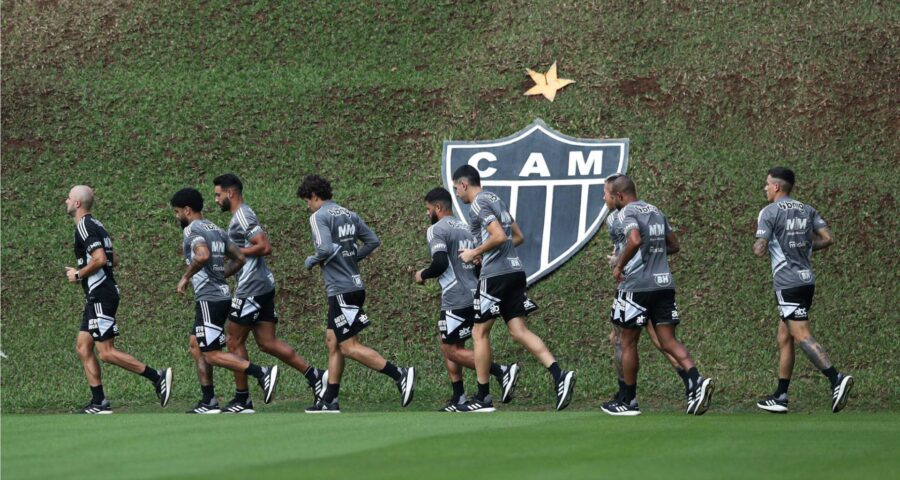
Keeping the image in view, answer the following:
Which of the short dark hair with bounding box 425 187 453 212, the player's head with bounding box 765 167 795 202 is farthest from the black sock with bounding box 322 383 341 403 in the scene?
the player's head with bounding box 765 167 795 202

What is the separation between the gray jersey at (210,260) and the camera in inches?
501

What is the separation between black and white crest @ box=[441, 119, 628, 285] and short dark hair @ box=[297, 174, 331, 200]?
15.3 feet

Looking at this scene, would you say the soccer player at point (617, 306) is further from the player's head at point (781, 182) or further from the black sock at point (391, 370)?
the black sock at point (391, 370)

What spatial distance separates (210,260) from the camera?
42.1ft

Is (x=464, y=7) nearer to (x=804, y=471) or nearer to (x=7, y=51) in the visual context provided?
(x=7, y=51)

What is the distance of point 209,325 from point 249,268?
2.53 feet

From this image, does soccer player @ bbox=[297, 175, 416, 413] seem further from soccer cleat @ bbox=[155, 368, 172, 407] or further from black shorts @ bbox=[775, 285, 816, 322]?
black shorts @ bbox=[775, 285, 816, 322]

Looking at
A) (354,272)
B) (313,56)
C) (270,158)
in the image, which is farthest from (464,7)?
(354,272)

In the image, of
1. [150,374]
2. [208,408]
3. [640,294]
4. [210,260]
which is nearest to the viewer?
[640,294]

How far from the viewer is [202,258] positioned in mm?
12469

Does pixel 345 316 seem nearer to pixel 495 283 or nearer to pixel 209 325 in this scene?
pixel 209 325

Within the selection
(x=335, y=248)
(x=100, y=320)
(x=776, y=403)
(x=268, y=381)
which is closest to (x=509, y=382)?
(x=335, y=248)

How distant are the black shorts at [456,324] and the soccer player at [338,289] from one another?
580 mm

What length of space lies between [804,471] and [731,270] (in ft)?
29.8
